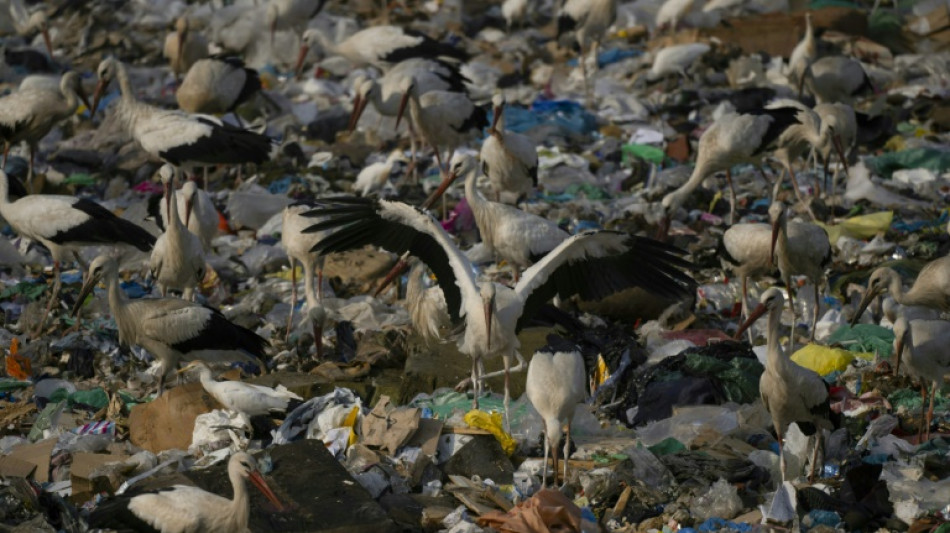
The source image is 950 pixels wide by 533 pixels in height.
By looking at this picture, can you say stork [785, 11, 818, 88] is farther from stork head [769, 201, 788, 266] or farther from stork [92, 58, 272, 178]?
stork [92, 58, 272, 178]

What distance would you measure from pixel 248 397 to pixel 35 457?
105 cm

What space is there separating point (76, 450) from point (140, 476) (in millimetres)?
632

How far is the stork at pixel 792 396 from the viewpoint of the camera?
605cm

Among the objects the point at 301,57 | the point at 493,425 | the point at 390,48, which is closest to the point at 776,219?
the point at 493,425

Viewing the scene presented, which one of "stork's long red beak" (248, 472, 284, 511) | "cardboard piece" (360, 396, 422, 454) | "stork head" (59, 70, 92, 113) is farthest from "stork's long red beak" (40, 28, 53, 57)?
"stork's long red beak" (248, 472, 284, 511)

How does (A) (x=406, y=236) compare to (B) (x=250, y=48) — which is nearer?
(A) (x=406, y=236)

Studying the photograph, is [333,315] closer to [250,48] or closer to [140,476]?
[140,476]

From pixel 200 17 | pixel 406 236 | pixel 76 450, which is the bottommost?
pixel 200 17

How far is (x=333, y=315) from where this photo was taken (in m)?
8.50

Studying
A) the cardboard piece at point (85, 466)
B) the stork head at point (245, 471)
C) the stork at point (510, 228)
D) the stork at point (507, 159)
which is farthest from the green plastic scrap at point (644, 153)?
the stork head at point (245, 471)

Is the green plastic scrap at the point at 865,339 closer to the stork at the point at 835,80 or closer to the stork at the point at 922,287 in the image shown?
the stork at the point at 922,287

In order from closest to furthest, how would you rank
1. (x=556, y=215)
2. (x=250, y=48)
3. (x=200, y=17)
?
(x=556, y=215)
(x=250, y=48)
(x=200, y=17)

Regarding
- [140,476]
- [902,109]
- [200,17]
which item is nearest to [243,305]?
[140,476]

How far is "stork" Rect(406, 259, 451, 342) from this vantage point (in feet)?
25.2
